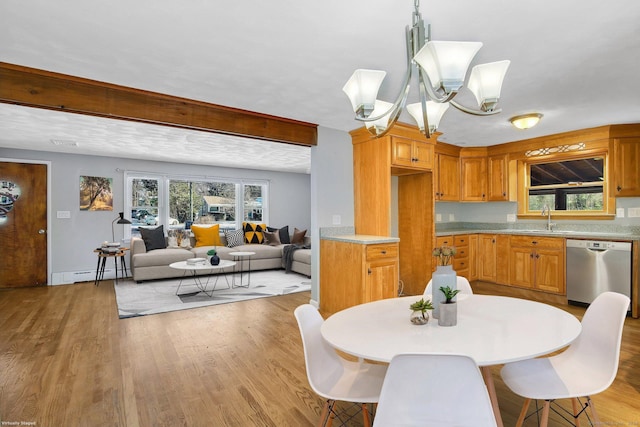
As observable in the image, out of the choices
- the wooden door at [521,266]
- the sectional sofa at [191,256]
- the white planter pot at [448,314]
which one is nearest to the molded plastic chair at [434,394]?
the white planter pot at [448,314]

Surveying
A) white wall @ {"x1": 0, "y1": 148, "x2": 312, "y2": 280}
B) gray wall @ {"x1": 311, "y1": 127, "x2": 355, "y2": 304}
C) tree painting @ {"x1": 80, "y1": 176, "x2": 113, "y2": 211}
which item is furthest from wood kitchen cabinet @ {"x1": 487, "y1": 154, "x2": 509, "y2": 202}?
tree painting @ {"x1": 80, "y1": 176, "x2": 113, "y2": 211}

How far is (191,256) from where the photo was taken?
6.00m

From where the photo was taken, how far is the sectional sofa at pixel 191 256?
5.67m

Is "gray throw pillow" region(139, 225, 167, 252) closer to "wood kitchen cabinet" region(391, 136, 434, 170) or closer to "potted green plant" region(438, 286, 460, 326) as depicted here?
"wood kitchen cabinet" region(391, 136, 434, 170)

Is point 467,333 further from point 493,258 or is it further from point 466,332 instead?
point 493,258

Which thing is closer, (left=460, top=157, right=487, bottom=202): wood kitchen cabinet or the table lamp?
(left=460, top=157, right=487, bottom=202): wood kitchen cabinet

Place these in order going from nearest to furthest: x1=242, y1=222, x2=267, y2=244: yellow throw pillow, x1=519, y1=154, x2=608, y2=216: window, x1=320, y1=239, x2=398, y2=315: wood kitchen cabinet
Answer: x1=320, y1=239, x2=398, y2=315: wood kitchen cabinet, x1=519, y1=154, x2=608, y2=216: window, x1=242, y1=222, x2=267, y2=244: yellow throw pillow

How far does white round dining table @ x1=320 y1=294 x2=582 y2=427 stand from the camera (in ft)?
4.05

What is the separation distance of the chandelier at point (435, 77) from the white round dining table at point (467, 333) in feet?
3.27

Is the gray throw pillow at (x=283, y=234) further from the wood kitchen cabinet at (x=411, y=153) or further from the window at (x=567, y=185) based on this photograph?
the window at (x=567, y=185)

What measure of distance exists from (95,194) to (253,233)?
3.01 metres

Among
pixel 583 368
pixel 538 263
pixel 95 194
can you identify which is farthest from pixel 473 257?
pixel 95 194

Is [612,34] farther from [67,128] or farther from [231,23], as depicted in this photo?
[67,128]

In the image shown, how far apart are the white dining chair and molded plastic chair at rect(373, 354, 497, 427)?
2.32ft
